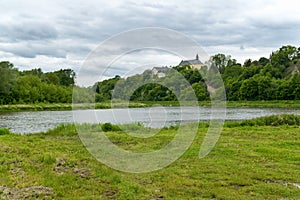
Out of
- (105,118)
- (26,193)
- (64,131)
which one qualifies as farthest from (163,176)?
(105,118)

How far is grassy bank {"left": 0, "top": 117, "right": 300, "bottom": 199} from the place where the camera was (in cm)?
798

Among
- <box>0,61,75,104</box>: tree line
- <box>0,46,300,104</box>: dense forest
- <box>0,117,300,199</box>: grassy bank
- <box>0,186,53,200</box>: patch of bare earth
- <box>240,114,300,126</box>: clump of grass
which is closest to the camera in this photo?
<box>0,186,53,200</box>: patch of bare earth

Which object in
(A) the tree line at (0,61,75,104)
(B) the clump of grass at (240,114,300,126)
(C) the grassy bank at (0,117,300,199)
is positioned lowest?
(C) the grassy bank at (0,117,300,199)

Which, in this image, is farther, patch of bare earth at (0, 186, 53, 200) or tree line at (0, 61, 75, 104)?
tree line at (0, 61, 75, 104)

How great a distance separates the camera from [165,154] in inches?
528

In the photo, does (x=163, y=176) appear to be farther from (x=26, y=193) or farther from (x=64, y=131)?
(x=64, y=131)

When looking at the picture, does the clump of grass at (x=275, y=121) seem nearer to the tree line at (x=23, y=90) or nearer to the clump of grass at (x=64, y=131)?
the clump of grass at (x=64, y=131)

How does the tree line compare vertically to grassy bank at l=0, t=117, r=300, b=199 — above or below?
above

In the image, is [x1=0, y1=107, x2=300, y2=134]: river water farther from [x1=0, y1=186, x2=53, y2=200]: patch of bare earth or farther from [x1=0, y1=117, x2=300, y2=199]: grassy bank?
[x1=0, y1=186, x2=53, y2=200]: patch of bare earth

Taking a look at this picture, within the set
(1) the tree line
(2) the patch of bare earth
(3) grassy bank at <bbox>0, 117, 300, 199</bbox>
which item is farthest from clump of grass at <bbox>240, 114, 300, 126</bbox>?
(1) the tree line

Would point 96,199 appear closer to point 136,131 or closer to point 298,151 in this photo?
point 298,151

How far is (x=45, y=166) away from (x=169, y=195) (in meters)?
4.85

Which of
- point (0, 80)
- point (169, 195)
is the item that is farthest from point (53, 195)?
point (0, 80)

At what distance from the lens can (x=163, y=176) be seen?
981 centimetres
